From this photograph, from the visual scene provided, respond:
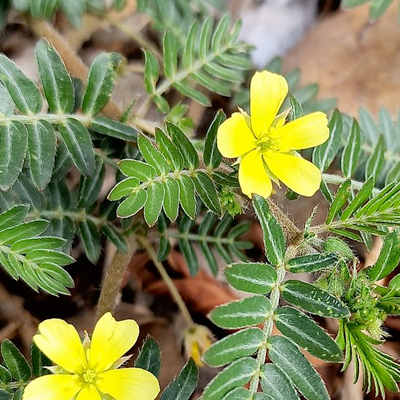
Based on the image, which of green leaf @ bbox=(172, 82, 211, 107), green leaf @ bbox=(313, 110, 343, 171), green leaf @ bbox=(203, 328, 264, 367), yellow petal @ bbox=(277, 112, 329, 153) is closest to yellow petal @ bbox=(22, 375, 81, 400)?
green leaf @ bbox=(203, 328, 264, 367)

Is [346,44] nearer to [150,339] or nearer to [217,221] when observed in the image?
[217,221]

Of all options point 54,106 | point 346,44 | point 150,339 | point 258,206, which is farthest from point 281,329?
point 346,44

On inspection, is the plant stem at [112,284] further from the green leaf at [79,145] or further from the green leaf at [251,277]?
the green leaf at [251,277]

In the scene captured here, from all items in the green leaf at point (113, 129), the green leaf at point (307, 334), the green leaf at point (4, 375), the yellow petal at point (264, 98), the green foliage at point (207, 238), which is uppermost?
the yellow petal at point (264, 98)

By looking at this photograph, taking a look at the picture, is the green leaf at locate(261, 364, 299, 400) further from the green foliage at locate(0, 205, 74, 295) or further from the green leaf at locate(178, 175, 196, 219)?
the green foliage at locate(0, 205, 74, 295)

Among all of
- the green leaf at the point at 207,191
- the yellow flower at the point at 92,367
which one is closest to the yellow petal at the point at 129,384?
the yellow flower at the point at 92,367

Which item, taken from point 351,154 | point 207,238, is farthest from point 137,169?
point 207,238

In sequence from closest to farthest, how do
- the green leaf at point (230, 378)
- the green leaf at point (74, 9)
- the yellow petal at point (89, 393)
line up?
the green leaf at point (230, 378) < the yellow petal at point (89, 393) < the green leaf at point (74, 9)
